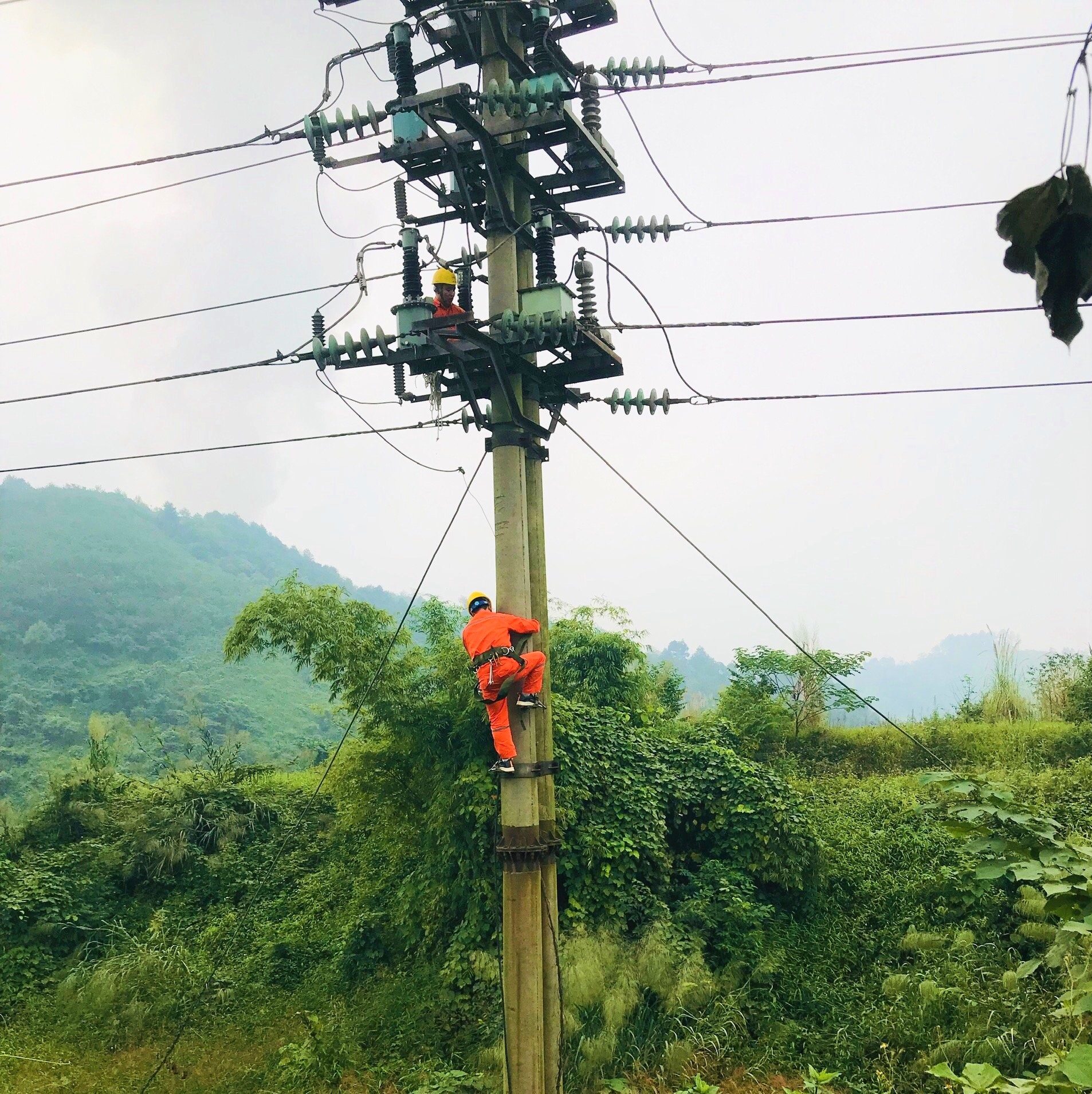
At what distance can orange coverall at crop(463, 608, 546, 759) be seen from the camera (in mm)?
6156

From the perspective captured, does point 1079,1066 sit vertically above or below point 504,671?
below

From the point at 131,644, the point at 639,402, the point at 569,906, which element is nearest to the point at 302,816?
the point at 569,906

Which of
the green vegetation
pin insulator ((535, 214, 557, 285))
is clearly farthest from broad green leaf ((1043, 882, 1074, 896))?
pin insulator ((535, 214, 557, 285))

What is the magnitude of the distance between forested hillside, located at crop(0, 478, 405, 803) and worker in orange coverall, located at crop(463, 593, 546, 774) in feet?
40.8

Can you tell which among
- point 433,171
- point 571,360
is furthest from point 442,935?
point 433,171

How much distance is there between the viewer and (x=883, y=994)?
841 centimetres

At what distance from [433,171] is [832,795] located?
9.76 meters

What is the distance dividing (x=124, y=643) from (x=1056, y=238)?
7015 cm

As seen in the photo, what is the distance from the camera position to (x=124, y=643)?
64.7 metres

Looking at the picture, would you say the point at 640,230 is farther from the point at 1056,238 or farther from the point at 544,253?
the point at 1056,238

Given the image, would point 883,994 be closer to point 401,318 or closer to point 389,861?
point 389,861

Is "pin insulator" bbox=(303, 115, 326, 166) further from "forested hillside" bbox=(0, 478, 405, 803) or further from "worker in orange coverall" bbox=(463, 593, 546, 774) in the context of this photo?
"forested hillside" bbox=(0, 478, 405, 803)

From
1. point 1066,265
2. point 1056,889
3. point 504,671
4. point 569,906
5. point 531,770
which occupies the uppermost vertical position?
point 1066,265

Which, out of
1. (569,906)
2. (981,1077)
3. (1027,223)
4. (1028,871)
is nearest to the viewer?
(1027,223)
